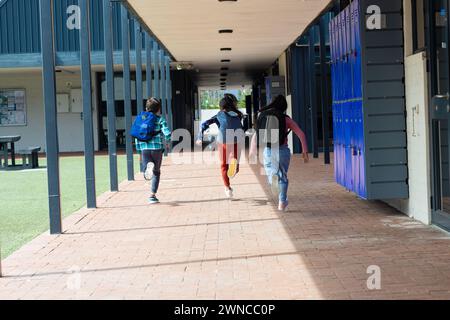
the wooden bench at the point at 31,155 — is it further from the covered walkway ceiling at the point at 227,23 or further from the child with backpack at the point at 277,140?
the child with backpack at the point at 277,140

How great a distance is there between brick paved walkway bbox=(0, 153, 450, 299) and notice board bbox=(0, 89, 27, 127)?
19.0 metres

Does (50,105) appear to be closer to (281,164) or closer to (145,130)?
(145,130)

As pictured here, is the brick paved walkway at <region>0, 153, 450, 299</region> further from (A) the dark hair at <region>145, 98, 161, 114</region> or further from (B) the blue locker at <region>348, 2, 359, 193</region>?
(A) the dark hair at <region>145, 98, 161, 114</region>

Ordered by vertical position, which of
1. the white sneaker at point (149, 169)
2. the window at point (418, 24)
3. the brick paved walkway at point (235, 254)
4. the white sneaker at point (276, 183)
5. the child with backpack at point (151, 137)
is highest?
the window at point (418, 24)

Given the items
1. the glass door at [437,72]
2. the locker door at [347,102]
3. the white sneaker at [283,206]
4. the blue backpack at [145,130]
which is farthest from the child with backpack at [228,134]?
the glass door at [437,72]

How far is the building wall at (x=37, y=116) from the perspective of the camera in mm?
28922

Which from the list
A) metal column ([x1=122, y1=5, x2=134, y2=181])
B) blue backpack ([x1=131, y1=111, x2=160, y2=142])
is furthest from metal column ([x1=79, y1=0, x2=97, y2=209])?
metal column ([x1=122, y1=5, x2=134, y2=181])

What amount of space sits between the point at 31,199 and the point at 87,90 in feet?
8.42

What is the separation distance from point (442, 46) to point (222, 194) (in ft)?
16.8

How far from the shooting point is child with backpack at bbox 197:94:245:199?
35.9 ft

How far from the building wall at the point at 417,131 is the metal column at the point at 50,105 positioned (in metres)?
3.91

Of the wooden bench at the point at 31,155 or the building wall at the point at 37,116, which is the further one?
the building wall at the point at 37,116

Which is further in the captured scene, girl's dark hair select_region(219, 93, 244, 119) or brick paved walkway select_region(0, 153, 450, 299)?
girl's dark hair select_region(219, 93, 244, 119)

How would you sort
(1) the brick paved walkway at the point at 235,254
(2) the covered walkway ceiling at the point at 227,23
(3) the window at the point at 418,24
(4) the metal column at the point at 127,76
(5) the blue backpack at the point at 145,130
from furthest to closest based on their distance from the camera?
(4) the metal column at the point at 127,76
(2) the covered walkway ceiling at the point at 227,23
(5) the blue backpack at the point at 145,130
(3) the window at the point at 418,24
(1) the brick paved walkway at the point at 235,254
